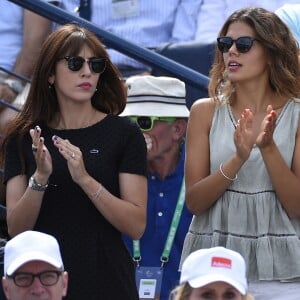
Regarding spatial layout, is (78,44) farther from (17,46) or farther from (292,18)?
(17,46)

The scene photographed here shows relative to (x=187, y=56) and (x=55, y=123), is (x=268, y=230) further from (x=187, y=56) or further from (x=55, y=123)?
(x=187, y=56)

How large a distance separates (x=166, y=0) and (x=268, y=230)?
3087mm

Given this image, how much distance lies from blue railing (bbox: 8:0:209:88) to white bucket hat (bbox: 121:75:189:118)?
20 cm

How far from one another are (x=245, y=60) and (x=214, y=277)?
51.0 inches

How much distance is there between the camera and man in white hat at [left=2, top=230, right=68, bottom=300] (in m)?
4.64

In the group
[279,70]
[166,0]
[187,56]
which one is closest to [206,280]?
[279,70]

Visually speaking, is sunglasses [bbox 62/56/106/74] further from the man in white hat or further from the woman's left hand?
the man in white hat

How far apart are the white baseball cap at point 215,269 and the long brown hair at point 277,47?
3.64ft

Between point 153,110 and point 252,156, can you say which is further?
point 153,110

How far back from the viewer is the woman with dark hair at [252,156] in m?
5.23

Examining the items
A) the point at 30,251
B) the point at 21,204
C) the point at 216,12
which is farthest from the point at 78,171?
the point at 216,12

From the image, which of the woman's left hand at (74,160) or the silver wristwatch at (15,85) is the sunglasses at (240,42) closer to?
the woman's left hand at (74,160)

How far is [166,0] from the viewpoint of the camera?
802 centimetres

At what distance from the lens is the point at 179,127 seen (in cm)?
630
